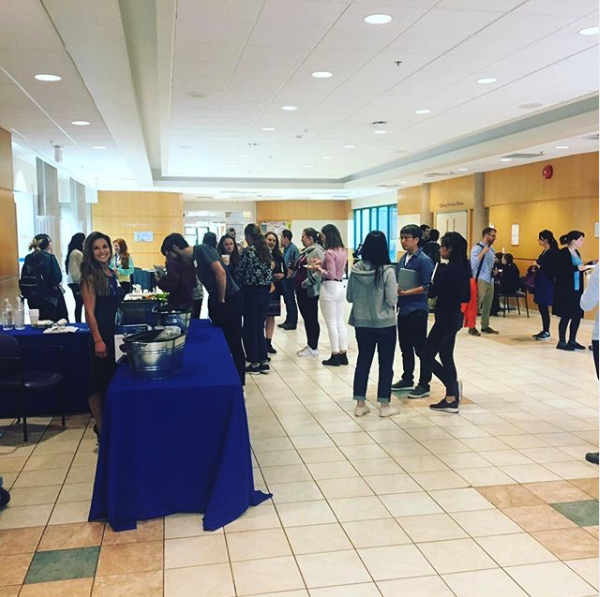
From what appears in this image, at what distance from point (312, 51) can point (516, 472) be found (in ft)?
12.7

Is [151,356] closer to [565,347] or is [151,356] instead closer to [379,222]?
[565,347]

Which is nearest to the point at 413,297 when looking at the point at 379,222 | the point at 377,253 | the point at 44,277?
the point at 377,253

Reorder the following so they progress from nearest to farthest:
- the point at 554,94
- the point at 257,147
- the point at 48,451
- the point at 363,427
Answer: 1. the point at 48,451
2. the point at 363,427
3. the point at 554,94
4. the point at 257,147

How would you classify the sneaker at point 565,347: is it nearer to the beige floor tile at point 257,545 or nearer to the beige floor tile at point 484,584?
the beige floor tile at point 484,584

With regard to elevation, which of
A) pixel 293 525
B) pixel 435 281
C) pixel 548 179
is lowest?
pixel 293 525

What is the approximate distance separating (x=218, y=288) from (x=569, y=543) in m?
3.50

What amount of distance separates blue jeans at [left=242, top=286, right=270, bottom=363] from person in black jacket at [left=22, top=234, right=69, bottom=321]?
2.68 metres

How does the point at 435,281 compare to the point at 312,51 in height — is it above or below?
below

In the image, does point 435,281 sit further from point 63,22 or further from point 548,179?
point 548,179

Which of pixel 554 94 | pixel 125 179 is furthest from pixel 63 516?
pixel 125 179

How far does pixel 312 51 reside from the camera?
18.2ft

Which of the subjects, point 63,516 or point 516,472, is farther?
point 516,472

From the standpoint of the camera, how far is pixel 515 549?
3.05 metres

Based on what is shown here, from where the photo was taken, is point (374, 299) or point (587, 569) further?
point (374, 299)
